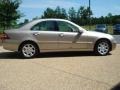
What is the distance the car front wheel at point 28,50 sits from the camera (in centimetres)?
1348

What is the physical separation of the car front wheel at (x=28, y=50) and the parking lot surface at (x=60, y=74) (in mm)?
616

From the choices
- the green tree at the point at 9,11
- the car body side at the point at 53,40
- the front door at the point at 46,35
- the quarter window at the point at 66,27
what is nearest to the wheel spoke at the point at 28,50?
the car body side at the point at 53,40

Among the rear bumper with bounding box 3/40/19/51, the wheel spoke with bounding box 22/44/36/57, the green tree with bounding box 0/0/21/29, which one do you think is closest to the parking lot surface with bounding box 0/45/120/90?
the rear bumper with bounding box 3/40/19/51

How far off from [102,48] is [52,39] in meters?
2.06

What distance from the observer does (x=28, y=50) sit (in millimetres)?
13508

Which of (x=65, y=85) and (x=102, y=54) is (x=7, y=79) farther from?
(x=102, y=54)

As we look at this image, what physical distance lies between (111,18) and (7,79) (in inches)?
4463

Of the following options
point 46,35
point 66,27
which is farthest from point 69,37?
point 46,35

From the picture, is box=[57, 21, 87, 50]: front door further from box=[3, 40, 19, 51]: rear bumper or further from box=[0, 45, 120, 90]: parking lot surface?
box=[3, 40, 19, 51]: rear bumper

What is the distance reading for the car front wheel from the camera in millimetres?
13484

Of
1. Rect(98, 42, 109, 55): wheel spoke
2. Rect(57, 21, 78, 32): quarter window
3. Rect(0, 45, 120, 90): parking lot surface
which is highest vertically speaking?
Rect(57, 21, 78, 32): quarter window

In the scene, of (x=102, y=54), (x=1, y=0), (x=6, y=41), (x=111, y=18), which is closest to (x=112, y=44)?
(x=102, y=54)

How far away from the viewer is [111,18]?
120 metres

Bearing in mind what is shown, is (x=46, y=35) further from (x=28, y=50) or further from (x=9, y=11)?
(x=9, y=11)
